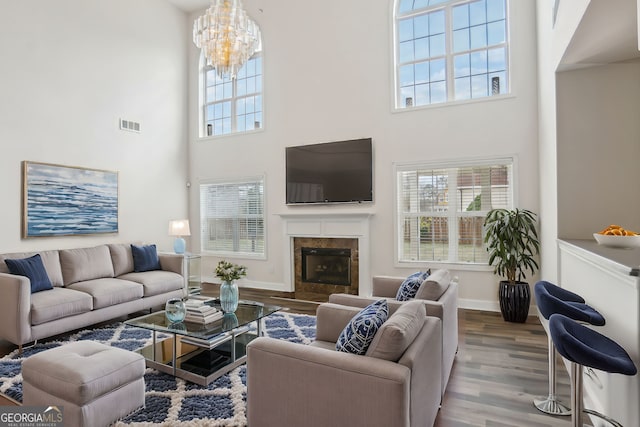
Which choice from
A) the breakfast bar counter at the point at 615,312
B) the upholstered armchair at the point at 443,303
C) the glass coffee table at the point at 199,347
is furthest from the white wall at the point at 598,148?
the glass coffee table at the point at 199,347

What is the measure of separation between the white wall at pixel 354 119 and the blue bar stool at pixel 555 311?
2.39 meters

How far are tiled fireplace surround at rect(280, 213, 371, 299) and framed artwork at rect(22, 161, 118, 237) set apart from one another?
8.94ft

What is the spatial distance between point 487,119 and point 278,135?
329 centimetres

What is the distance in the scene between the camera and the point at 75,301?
3.88 meters

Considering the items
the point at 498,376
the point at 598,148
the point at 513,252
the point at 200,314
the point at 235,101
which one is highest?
the point at 235,101

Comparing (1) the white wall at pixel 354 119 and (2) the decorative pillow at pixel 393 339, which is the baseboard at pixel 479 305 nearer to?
(1) the white wall at pixel 354 119

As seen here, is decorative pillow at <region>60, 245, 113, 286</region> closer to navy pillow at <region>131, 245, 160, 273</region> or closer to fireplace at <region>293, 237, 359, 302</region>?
navy pillow at <region>131, 245, 160, 273</region>

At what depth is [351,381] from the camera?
1714 mm

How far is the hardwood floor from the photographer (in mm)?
2375

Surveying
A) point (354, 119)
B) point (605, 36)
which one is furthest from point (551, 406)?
point (354, 119)

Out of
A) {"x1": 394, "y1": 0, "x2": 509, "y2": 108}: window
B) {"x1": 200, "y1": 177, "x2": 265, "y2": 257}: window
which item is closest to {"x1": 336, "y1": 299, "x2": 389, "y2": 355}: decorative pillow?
{"x1": 394, "y1": 0, "x2": 509, "y2": 108}: window

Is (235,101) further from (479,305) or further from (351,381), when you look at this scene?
(351,381)

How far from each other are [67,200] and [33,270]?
146cm

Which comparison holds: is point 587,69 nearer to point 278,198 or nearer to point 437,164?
point 437,164
